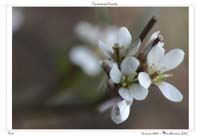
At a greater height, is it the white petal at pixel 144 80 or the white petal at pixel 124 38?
the white petal at pixel 124 38

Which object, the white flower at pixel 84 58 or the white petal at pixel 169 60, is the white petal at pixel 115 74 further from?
the white flower at pixel 84 58

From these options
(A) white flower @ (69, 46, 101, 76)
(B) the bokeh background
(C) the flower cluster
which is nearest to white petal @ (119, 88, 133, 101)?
(C) the flower cluster

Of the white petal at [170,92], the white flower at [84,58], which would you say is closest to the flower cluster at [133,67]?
the white petal at [170,92]

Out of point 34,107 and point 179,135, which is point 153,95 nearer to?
point 179,135

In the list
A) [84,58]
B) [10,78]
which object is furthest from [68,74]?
[10,78]

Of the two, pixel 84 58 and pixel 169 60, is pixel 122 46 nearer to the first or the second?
pixel 169 60
